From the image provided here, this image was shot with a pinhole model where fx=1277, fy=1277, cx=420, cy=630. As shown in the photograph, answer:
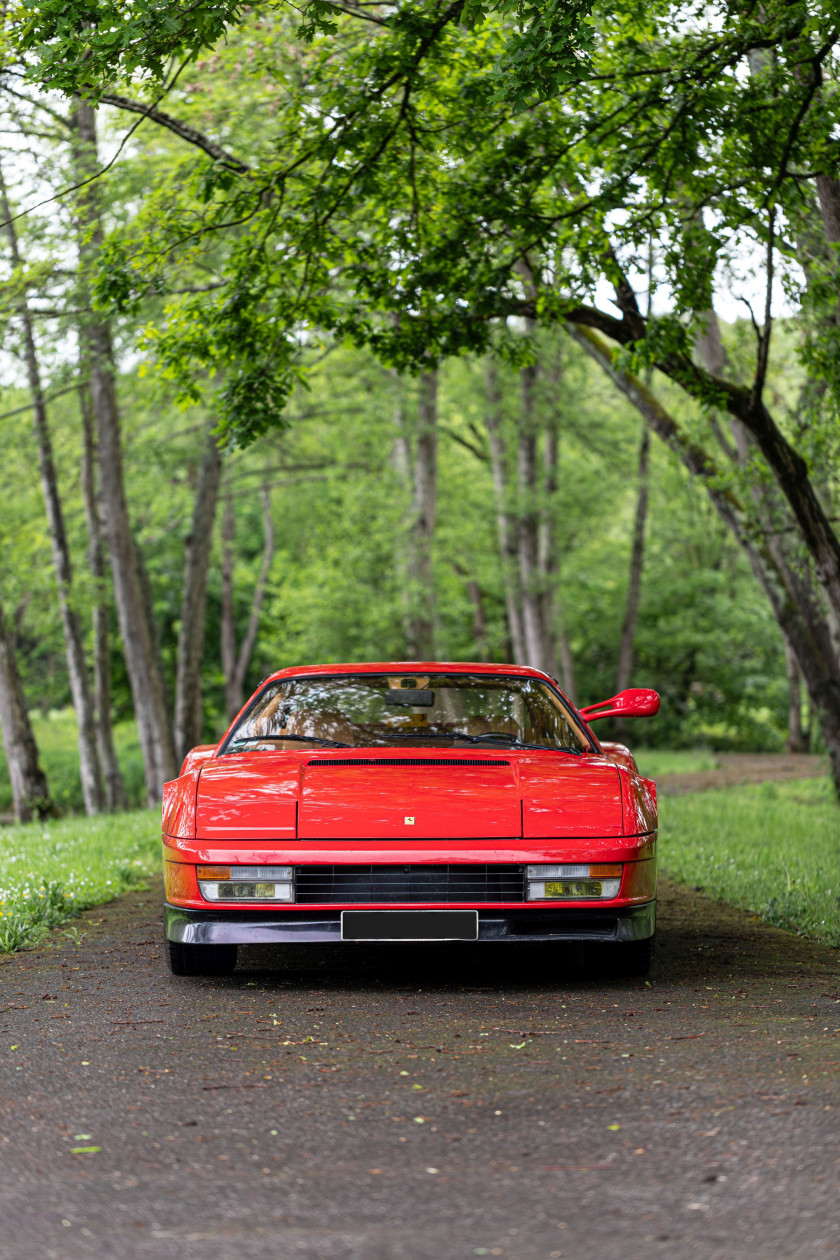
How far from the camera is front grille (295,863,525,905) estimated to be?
5.28 metres

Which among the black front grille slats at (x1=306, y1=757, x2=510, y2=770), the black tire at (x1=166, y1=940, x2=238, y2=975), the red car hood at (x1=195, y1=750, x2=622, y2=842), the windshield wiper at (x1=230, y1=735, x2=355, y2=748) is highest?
the windshield wiper at (x1=230, y1=735, x2=355, y2=748)

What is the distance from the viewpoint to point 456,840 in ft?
17.4

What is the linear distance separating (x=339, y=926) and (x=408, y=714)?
1553 millimetres

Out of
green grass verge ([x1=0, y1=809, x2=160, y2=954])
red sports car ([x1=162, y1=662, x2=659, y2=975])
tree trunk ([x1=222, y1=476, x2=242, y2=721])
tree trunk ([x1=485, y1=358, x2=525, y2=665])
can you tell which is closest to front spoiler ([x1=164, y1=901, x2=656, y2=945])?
red sports car ([x1=162, y1=662, x2=659, y2=975])

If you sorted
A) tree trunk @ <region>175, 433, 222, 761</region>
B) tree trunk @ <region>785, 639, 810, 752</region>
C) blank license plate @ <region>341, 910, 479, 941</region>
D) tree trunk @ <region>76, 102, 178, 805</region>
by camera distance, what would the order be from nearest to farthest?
blank license plate @ <region>341, 910, 479, 941</region>
tree trunk @ <region>76, 102, 178, 805</region>
tree trunk @ <region>175, 433, 222, 761</region>
tree trunk @ <region>785, 639, 810, 752</region>

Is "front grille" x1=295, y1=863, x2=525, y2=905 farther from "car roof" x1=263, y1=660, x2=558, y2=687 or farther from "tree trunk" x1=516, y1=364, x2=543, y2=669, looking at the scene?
"tree trunk" x1=516, y1=364, x2=543, y2=669

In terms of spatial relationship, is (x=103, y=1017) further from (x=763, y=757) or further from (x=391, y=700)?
(x=763, y=757)

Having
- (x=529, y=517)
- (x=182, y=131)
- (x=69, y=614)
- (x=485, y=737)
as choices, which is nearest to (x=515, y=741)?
(x=485, y=737)

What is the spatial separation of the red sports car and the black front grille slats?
0.02 metres

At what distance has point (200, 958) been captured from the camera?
5734 millimetres

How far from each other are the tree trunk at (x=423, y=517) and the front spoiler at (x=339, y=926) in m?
18.6

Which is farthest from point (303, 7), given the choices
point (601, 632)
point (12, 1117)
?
point (601, 632)

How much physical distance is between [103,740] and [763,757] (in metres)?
15.6

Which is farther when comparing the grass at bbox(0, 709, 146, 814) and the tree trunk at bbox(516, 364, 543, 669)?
the grass at bbox(0, 709, 146, 814)
